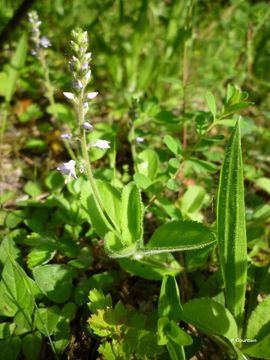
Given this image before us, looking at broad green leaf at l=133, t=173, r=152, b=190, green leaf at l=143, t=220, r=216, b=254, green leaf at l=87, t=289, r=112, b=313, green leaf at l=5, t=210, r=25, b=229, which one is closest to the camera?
green leaf at l=143, t=220, r=216, b=254

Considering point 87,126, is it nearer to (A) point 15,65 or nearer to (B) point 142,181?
(B) point 142,181

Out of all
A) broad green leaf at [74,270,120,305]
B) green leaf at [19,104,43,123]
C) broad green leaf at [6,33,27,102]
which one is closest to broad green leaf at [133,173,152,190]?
broad green leaf at [74,270,120,305]

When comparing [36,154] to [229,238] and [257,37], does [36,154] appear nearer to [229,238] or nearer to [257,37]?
[229,238]

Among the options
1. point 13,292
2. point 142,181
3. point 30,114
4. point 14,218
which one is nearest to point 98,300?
point 13,292

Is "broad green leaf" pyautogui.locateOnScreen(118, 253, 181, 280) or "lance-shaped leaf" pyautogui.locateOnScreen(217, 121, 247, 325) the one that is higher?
"lance-shaped leaf" pyautogui.locateOnScreen(217, 121, 247, 325)

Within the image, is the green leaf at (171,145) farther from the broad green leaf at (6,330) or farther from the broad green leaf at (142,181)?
the broad green leaf at (6,330)

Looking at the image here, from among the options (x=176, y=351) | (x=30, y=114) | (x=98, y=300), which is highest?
(x=30, y=114)

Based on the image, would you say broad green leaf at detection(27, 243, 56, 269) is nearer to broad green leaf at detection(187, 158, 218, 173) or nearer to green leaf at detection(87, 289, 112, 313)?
green leaf at detection(87, 289, 112, 313)
